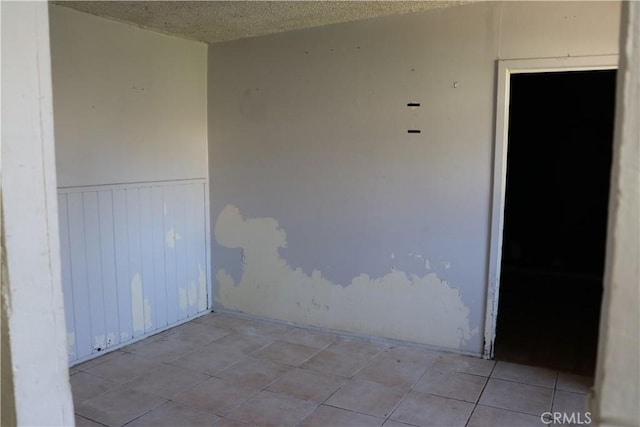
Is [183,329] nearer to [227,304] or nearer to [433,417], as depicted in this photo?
[227,304]

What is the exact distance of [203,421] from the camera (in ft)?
8.80

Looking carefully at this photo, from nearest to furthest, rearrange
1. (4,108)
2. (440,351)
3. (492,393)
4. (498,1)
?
(4,108), (492,393), (498,1), (440,351)

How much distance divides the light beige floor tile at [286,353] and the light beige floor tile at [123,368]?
74cm

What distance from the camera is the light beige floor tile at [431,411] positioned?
2686 mm

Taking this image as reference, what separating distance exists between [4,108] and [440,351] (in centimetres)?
337

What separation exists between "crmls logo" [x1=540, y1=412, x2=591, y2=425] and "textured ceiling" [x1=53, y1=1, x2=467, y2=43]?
2597 mm

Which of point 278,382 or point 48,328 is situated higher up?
point 48,328

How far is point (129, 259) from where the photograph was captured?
373 centimetres

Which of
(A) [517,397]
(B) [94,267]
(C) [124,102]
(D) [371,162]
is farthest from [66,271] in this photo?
(A) [517,397]

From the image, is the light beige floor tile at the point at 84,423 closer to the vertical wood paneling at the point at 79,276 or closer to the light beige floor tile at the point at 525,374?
the vertical wood paneling at the point at 79,276

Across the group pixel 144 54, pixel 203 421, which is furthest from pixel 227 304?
pixel 144 54

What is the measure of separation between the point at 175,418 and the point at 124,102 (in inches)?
87.9

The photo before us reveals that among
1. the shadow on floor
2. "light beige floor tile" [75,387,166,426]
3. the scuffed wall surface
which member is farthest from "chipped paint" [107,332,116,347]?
the shadow on floor

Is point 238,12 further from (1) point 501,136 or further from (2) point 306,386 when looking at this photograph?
(2) point 306,386
